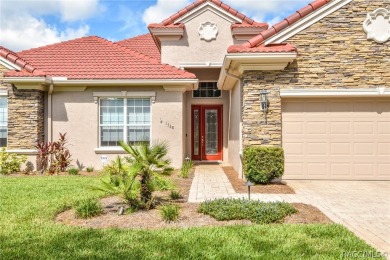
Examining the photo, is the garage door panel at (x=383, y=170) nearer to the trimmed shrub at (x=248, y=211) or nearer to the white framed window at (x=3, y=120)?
the trimmed shrub at (x=248, y=211)

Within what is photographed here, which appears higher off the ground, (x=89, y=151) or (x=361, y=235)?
(x=89, y=151)

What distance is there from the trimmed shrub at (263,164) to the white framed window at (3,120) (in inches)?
373

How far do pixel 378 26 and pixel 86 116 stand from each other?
10685mm

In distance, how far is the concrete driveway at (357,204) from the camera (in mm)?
5777

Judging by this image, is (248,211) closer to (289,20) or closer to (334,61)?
(334,61)

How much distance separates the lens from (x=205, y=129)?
17.8m

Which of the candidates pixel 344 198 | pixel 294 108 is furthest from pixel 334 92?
pixel 344 198

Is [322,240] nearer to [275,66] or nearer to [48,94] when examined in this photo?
A: [275,66]

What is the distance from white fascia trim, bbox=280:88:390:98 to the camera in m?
10.8

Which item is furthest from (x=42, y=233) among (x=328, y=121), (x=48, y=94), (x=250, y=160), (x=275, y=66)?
(x=48, y=94)

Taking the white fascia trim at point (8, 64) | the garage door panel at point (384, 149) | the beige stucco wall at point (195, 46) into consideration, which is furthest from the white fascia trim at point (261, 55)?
the white fascia trim at point (8, 64)

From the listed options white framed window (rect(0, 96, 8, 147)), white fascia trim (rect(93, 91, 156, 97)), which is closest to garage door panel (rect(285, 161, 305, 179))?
white fascia trim (rect(93, 91, 156, 97))

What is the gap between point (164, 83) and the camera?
1386 centimetres

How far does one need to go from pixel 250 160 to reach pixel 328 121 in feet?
9.53
